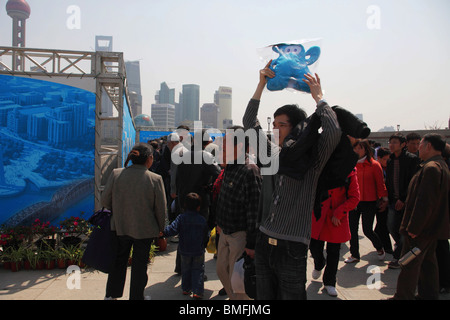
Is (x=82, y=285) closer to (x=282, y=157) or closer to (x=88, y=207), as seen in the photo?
(x=88, y=207)

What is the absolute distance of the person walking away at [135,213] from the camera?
11.3ft

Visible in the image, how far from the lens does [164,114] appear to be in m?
84.4

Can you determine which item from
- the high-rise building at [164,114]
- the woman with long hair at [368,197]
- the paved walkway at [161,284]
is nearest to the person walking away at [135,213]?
the paved walkway at [161,284]

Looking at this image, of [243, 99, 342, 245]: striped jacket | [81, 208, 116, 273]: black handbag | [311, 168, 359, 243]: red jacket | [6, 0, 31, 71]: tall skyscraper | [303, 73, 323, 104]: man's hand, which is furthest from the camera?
[6, 0, 31, 71]: tall skyscraper

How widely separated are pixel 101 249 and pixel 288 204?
93.1 inches

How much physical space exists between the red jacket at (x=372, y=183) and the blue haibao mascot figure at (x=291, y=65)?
3.45m

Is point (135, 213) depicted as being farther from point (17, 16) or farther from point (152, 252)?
point (17, 16)

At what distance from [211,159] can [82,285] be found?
2.44 metres

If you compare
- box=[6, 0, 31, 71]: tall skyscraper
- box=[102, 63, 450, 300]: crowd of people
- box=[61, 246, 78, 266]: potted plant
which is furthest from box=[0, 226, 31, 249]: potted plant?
box=[6, 0, 31, 71]: tall skyscraper

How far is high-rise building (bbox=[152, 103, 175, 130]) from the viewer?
83025 millimetres

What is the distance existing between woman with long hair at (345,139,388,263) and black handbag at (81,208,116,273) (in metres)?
3.80

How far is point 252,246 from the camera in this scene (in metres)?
2.82

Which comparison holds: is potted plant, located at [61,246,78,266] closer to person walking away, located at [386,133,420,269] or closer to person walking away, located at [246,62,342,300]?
person walking away, located at [246,62,342,300]

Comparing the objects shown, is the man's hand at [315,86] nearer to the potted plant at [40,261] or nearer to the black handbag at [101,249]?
the black handbag at [101,249]
